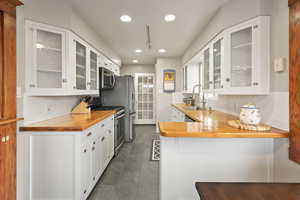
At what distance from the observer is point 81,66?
8.57 feet

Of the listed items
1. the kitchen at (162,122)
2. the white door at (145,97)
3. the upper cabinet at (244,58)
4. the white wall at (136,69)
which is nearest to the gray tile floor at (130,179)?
the kitchen at (162,122)

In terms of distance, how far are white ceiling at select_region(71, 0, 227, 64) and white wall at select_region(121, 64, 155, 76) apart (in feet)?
9.48

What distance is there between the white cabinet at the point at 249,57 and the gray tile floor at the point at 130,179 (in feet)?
5.41

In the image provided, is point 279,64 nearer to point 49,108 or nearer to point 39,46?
point 39,46

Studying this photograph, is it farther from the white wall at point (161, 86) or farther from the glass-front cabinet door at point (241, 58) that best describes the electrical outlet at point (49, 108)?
the white wall at point (161, 86)

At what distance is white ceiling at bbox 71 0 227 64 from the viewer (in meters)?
2.29

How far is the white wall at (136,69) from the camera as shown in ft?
22.9

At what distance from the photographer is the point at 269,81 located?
167 centimetres

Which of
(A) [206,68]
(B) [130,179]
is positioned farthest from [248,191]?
(A) [206,68]

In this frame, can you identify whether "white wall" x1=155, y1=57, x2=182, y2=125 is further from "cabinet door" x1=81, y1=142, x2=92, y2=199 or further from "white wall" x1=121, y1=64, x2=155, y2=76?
"cabinet door" x1=81, y1=142, x2=92, y2=199

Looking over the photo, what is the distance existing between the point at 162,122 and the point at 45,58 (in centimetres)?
162

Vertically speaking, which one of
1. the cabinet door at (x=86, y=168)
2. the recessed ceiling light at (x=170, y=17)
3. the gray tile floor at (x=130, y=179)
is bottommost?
the gray tile floor at (x=130, y=179)

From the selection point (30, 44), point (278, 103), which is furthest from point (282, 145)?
point (30, 44)

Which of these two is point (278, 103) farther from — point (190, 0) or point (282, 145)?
point (190, 0)
